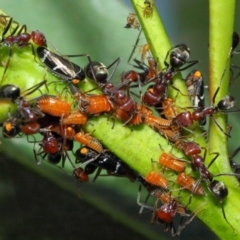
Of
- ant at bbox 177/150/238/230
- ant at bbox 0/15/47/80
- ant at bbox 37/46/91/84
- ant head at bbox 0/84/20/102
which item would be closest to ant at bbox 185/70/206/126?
ant at bbox 177/150/238/230

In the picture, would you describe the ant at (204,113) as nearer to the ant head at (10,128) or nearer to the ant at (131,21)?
the ant head at (10,128)

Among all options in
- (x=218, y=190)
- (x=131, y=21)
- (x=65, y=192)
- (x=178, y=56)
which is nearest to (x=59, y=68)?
(x=178, y=56)

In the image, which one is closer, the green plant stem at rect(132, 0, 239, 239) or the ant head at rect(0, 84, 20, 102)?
the ant head at rect(0, 84, 20, 102)

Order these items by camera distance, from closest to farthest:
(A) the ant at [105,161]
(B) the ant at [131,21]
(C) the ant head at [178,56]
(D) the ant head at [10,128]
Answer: (D) the ant head at [10,128] → (A) the ant at [105,161] → (C) the ant head at [178,56] → (B) the ant at [131,21]

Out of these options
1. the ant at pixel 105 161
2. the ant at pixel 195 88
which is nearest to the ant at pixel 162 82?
the ant at pixel 195 88

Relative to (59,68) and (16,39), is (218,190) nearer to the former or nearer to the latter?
(59,68)

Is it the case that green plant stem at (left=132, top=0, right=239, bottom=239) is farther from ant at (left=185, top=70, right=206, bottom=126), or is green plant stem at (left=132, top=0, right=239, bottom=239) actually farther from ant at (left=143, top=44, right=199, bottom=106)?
ant at (left=185, top=70, right=206, bottom=126)

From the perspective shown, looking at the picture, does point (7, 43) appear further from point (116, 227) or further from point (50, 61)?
point (116, 227)

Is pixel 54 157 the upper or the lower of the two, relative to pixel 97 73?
lower
